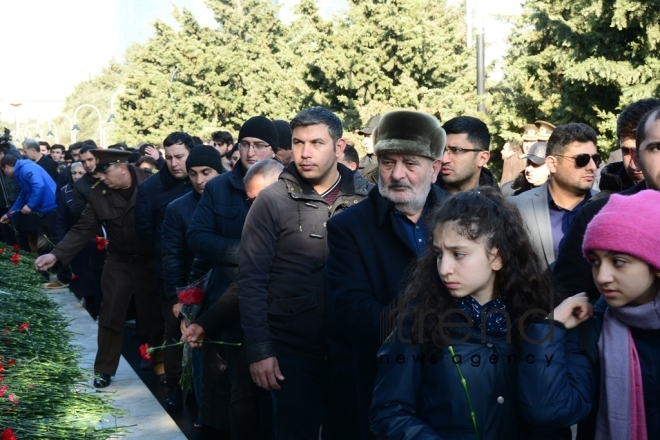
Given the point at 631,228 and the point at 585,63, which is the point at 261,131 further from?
the point at 585,63

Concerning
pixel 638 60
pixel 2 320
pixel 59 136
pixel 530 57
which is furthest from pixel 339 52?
pixel 59 136

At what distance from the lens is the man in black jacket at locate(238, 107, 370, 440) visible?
4898 millimetres

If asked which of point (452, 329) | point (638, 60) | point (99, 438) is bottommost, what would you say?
point (99, 438)

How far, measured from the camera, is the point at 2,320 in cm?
711

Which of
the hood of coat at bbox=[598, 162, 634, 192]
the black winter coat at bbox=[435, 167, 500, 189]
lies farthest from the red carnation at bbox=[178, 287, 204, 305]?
the hood of coat at bbox=[598, 162, 634, 192]

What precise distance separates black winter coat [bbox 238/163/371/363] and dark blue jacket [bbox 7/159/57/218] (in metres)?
10.6

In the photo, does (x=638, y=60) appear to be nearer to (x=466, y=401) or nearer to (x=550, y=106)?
(x=550, y=106)

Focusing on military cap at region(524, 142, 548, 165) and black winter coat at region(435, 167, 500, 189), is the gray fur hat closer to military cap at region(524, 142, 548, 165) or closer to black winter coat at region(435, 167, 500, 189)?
black winter coat at region(435, 167, 500, 189)

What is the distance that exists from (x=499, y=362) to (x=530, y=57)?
19671 millimetres

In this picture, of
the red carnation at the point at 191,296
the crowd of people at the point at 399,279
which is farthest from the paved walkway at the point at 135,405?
the red carnation at the point at 191,296

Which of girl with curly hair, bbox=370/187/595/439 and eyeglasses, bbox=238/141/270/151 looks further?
eyeglasses, bbox=238/141/270/151

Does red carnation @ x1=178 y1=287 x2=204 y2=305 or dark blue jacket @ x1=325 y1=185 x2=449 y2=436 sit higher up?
dark blue jacket @ x1=325 y1=185 x2=449 y2=436

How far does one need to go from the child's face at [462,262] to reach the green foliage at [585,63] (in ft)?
47.9

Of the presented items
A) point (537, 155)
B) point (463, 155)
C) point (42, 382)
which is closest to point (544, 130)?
point (537, 155)
